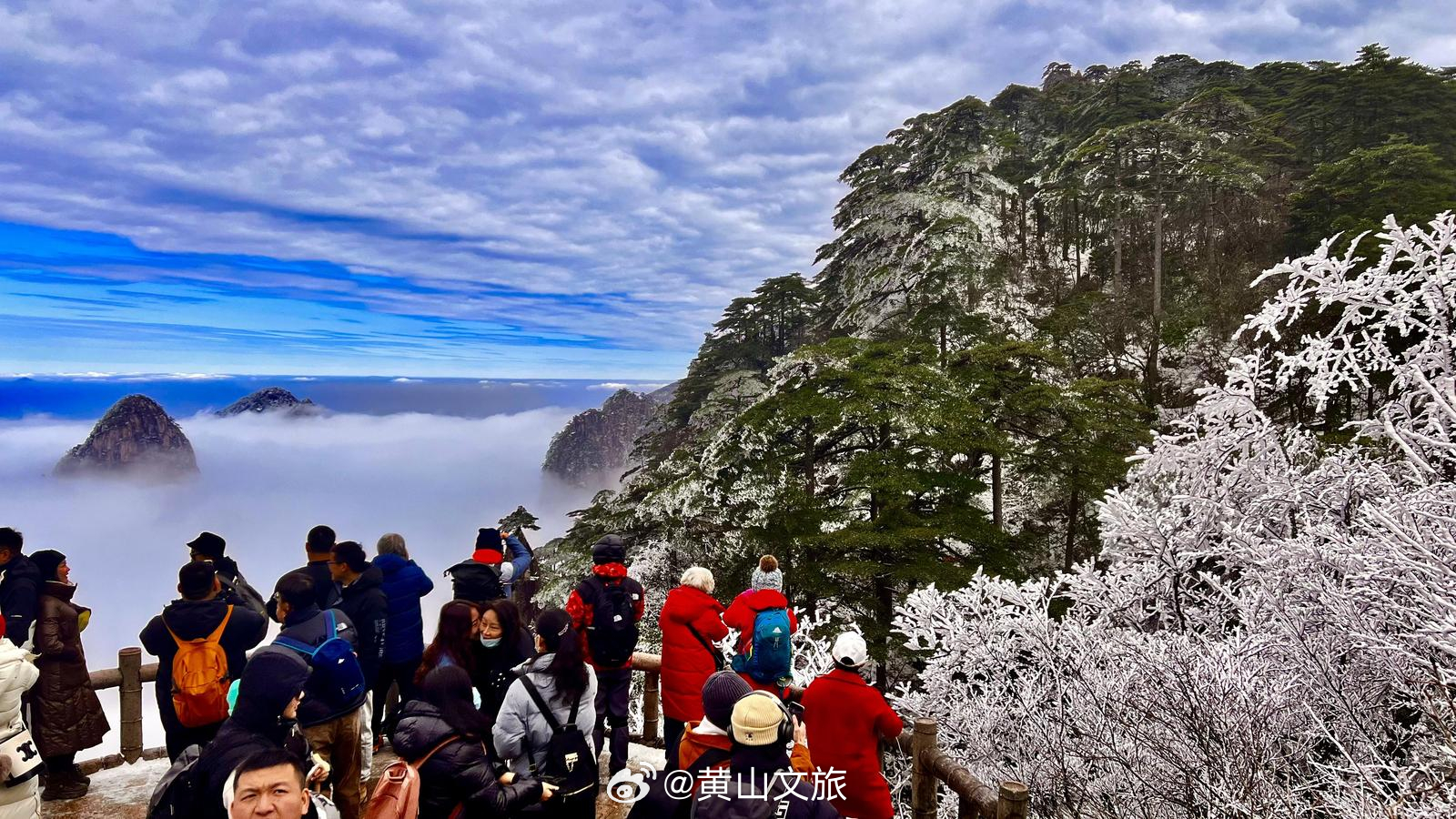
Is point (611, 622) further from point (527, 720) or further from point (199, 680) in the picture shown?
point (199, 680)

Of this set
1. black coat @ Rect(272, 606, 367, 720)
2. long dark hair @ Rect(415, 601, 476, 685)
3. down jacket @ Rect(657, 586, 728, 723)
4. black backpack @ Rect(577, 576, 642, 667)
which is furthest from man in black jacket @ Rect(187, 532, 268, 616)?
down jacket @ Rect(657, 586, 728, 723)

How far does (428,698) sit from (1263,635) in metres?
5.81

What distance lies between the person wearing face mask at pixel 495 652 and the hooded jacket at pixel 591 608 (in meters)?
0.56

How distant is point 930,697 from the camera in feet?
24.1

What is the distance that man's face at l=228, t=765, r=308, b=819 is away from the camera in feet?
6.75

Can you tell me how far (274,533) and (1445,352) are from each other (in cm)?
10308

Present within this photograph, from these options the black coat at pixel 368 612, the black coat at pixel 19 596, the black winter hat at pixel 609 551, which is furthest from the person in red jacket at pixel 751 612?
the black coat at pixel 19 596

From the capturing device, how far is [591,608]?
179 inches

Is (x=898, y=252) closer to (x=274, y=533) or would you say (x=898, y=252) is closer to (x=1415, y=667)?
(x=1415, y=667)

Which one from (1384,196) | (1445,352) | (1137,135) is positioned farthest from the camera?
(1137,135)

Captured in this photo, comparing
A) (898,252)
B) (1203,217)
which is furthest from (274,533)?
(1203,217)

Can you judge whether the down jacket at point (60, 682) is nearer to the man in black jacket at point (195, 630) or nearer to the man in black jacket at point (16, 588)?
the man in black jacket at point (16, 588)

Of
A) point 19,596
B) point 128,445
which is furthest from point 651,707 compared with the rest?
point 128,445

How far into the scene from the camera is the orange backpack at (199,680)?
12.5ft
